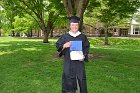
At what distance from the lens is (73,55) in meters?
7.98

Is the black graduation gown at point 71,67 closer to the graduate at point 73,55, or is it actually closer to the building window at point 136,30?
the graduate at point 73,55

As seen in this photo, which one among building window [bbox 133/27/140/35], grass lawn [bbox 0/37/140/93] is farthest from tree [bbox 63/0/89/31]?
building window [bbox 133/27/140/35]

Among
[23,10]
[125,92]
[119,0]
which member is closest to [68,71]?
[125,92]

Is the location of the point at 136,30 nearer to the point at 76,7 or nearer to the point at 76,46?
the point at 76,7

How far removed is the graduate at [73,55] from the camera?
796 centimetres

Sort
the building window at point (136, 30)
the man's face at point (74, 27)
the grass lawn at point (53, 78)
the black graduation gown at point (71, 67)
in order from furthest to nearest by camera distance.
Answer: the building window at point (136, 30) → the grass lawn at point (53, 78) → the black graduation gown at point (71, 67) → the man's face at point (74, 27)

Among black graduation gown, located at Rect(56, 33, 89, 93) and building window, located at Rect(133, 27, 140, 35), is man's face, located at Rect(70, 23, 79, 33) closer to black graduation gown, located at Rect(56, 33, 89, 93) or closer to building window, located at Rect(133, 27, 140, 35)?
black graduation gown, located at Rect(56, 33, 89, 93)

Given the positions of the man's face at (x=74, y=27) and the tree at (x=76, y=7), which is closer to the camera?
the man's face at (x=74, y=27)

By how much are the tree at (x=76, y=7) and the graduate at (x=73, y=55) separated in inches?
393

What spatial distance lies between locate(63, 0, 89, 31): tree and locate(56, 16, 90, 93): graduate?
998 centimetres

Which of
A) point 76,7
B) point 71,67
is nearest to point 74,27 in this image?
point 71,67

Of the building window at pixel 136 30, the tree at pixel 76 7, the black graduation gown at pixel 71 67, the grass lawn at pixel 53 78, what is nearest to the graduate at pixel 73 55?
the black graduation gown at pixel 71 67

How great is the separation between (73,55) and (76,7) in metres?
11.1

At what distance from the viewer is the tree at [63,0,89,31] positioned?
18.2m
